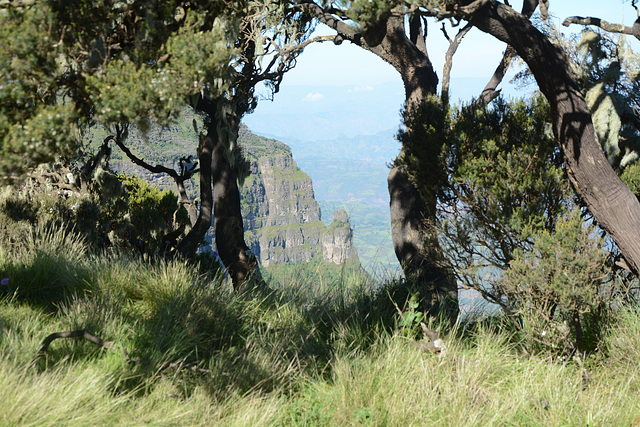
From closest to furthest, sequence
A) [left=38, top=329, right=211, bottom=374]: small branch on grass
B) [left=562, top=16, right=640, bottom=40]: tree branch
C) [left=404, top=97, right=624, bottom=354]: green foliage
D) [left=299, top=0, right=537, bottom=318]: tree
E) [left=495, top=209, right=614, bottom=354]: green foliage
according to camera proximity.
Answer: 1. [left=38, top=329, right=211, bottom=374]: small branch on grass
2. [left=495, top=209, right=614, bottom=354]: green foliage
3. [left=404, top=97, right=624, bottom=354]: green foliage
4. [left=562, top=16, right=640, bottom=40]: tree branch
5. [left=299, top=0, right=537, bottom=318]: tree

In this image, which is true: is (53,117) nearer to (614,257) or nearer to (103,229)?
(614,257)

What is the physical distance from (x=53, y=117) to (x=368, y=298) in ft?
13.8

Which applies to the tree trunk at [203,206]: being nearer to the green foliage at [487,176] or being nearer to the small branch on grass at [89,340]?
the green foliage at [487,176]

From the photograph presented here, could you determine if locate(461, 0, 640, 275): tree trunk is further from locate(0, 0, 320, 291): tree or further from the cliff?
the cliff

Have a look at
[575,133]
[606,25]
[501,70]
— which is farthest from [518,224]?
[501,70]

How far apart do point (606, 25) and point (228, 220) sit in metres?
6.90

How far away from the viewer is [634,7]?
24.4 ft

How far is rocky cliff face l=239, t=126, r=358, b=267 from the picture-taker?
155875 mm

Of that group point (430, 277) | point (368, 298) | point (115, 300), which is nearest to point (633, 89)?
point (430, 277)

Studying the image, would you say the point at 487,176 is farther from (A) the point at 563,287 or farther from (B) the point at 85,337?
(B) the point at 85,337

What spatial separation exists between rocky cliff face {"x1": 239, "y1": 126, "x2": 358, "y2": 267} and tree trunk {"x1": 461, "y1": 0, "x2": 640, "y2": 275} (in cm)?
14153

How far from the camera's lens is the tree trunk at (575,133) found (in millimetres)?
5652

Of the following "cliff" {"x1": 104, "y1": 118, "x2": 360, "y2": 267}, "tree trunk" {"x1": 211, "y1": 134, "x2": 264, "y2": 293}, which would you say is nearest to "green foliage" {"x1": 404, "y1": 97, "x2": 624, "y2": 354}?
"tree trunk" {"x1": 211, "y1": 134, "x2": 264, "y2": 293}

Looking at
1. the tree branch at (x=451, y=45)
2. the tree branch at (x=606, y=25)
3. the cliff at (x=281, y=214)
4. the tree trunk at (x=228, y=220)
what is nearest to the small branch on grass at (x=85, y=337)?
the tree trunk at (x=228, y=220)
